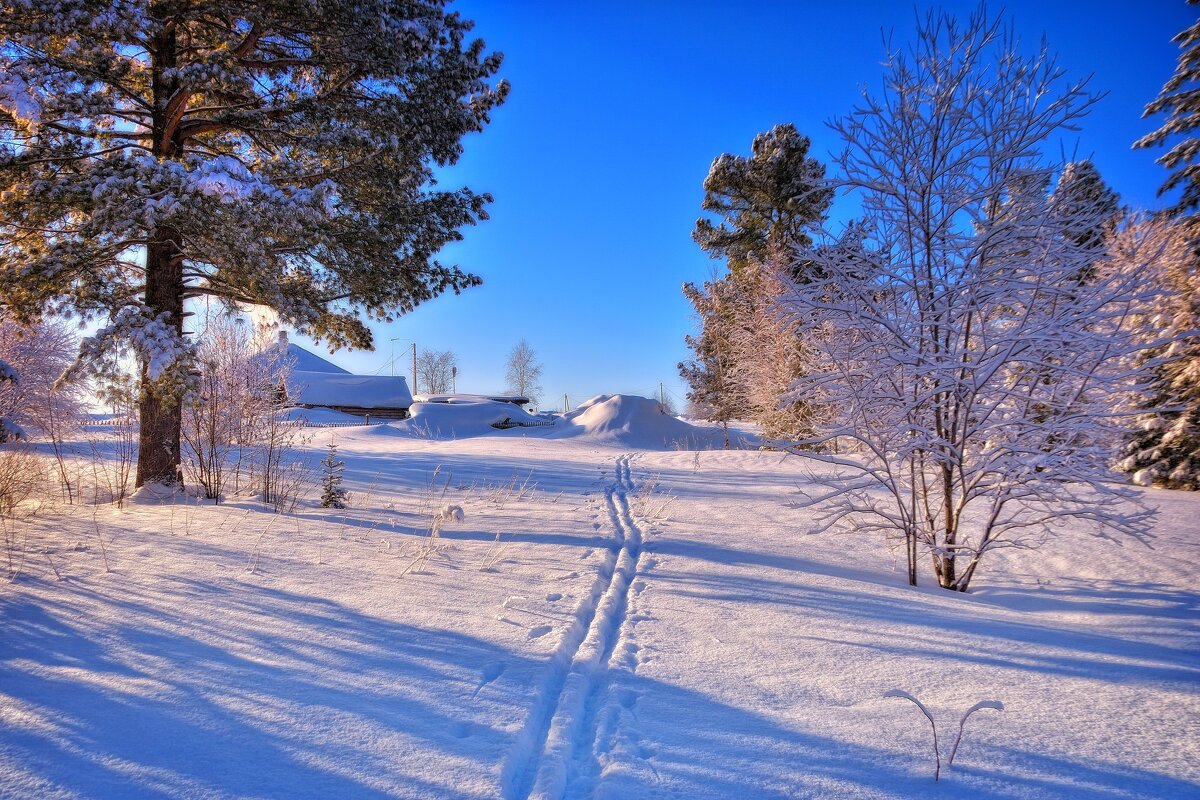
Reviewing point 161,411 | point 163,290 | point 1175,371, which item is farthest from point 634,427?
point 163,290

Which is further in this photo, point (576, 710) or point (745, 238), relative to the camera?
point (745, 238)

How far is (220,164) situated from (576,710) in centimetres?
693

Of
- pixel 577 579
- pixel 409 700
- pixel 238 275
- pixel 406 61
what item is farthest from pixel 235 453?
pixel 409 700

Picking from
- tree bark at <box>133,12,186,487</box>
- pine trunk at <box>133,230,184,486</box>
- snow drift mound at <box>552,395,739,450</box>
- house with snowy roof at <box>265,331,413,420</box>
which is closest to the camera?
tree bark at <box>133,12,186,487</box>

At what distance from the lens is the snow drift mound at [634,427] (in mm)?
23750

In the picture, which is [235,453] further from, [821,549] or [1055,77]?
[1055,77]

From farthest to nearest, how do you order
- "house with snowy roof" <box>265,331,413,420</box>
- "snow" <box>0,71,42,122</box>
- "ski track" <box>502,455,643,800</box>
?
"house with snowy roof" <box>265,331,413,420</box> < "snow" <box>0,71,42,122</box> < "ski track" <box>502,455,643,800</box>

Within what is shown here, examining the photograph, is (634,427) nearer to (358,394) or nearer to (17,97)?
(17,97)

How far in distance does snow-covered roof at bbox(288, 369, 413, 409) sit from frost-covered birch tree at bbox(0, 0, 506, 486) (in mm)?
30007

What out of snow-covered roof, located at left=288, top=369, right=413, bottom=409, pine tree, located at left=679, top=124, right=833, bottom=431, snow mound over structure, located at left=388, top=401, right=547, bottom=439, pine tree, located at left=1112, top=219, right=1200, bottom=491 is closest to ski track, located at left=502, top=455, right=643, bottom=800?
pine tree, located at left=1112, top=219, right=1200, bottom=491

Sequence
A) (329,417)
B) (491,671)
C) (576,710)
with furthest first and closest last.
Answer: (329,417)
(491,671)
(576,710)

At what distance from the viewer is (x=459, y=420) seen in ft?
91.1

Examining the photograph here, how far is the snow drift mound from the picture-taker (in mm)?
23750

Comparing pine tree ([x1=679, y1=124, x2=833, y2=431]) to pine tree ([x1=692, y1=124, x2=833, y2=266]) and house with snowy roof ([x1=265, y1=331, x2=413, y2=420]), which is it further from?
house with snowy roof ([x1=265, y1=331, x2=413, y2=420])
